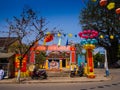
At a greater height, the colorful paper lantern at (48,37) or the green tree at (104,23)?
the green tree at (104,23)

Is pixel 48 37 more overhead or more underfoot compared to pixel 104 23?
more underfoot

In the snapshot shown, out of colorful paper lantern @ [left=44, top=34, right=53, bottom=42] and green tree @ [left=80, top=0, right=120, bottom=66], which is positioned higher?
green tree @ [left=80, top=0, right=120, bottom=66]

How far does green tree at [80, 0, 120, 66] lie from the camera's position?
1999 inches

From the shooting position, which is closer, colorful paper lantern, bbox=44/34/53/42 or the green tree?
colorful paper lantern, bbox=44/34/53/42

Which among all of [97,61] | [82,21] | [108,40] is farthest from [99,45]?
[97,61]

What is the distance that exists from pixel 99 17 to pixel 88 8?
321 centimetres

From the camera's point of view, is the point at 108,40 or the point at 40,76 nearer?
the point at 40,76

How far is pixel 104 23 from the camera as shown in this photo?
51906 mm

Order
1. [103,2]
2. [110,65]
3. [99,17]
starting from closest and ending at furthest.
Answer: [103,2]
[99,17]
[110,65]

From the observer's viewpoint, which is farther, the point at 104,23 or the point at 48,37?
the point at 104,23

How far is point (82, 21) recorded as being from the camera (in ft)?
177

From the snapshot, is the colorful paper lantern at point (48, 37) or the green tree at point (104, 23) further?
the green tree at point (104, 23)

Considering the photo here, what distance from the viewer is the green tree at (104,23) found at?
5076 cm

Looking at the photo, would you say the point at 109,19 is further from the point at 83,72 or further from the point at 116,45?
the point at 83,72
